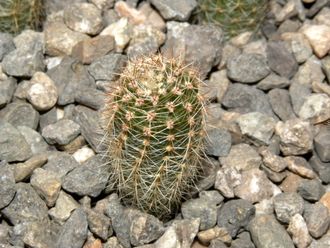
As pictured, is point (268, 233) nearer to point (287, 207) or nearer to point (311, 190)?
point (287, 207)

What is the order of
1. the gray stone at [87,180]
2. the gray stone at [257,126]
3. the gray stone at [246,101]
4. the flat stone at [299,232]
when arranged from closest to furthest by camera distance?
the flat stone at [299,232], the gray stone at [87,180], the gray stone at [257,126], the gray stone at [246,101]

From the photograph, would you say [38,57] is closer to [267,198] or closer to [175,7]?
[175,7]

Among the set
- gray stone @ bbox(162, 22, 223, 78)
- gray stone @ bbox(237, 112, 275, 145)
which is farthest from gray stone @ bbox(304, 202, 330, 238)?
gray stone @ bbox(162, 22, 223, 78)

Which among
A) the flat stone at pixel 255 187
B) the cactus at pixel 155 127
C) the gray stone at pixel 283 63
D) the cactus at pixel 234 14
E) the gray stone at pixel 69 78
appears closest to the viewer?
the cactus at pixel 155 127

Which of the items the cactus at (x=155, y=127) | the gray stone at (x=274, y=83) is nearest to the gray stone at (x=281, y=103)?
the gray stone at (x=274, y=83)

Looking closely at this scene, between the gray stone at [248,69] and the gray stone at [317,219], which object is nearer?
the gray stone at [317,219]

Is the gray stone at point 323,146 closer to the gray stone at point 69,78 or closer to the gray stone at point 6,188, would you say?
the gray stone at point 69,78

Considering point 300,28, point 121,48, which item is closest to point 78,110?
point 121,48
